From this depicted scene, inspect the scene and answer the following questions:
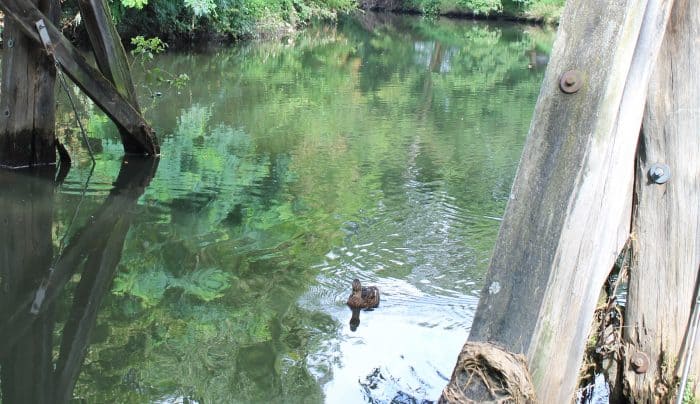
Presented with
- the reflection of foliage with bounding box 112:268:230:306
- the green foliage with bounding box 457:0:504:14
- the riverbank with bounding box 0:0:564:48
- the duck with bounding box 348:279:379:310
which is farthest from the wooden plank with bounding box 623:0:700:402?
the green foliage with bounding box 457:0:504:14

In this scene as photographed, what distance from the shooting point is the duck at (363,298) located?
6270mm

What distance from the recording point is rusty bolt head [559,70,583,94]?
2682mm

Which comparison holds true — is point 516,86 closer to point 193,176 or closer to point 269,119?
point 269,119

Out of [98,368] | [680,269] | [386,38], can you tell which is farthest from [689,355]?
[386,38]

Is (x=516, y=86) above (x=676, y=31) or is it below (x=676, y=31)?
below

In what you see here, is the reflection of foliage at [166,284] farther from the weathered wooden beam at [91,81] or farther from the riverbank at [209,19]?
the riverbank at [209,19]

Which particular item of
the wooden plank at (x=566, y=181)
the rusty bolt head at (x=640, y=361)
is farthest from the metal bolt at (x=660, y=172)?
the rusty bolt head at (x=640, y=361)

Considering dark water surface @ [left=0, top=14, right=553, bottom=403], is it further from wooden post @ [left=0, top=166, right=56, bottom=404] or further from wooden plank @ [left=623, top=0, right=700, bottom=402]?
wooden plank @ [left=623, top=0, right=700, bottom=402]

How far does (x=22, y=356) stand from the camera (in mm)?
5406

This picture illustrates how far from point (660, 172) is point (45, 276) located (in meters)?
5.15

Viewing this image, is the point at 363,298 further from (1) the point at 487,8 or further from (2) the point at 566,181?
(1) the point at 487,8

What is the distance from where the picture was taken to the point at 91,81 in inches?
383

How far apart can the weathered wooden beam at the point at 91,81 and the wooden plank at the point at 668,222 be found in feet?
24.2

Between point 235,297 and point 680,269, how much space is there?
3.94 metres
